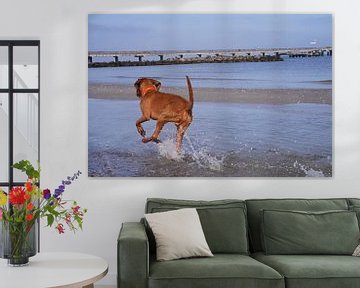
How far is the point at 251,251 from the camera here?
191 inches

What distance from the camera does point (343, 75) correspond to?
5.23m

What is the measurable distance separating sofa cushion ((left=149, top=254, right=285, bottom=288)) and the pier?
181 cm

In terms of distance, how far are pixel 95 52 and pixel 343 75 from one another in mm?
2060

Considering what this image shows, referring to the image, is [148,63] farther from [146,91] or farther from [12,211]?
[12,211]

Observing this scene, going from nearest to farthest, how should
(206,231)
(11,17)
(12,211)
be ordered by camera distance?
(12,211)
(206,231)
(11,17)

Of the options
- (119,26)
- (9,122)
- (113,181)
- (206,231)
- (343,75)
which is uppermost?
(119,26)

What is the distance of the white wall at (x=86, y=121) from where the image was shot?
16.8ft

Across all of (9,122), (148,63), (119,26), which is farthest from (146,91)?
(9,122)

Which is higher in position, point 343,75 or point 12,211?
point 343,75

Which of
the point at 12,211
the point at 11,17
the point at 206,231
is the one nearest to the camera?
the point at 12,211

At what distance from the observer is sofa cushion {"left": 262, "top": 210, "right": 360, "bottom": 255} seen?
4.64m

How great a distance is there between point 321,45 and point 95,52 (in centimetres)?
187

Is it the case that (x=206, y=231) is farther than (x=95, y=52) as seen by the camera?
No

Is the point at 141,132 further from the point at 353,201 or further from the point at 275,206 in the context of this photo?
the point at 353,201
